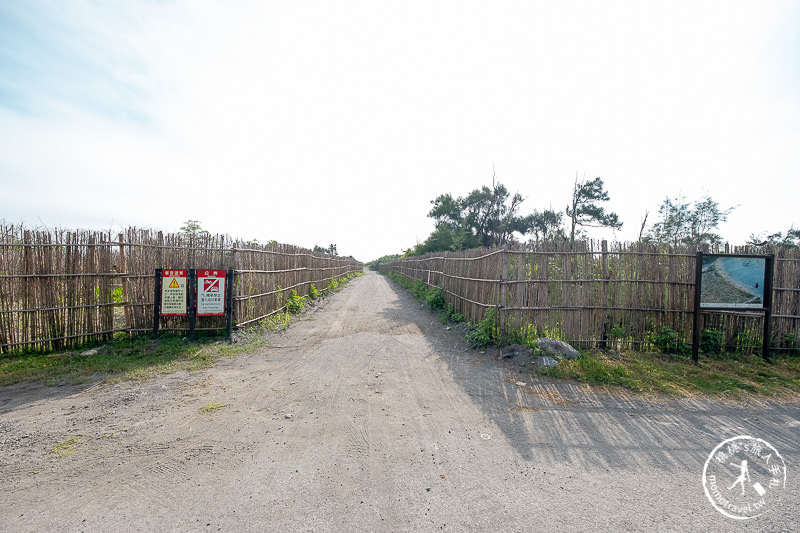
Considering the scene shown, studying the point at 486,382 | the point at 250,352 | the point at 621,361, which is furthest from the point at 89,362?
the point at 621,361

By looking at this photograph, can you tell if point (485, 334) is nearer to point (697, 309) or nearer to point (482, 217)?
point (697, 309)

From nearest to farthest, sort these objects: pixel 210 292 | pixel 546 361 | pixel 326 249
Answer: pixel 546 361 < pixel 210 292 < pixel 326 249

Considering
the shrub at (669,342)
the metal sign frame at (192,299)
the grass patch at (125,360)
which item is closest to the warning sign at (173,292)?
the metal sign frame at (192,299)

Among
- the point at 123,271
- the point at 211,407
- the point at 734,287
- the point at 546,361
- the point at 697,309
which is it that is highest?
the point at 123,271

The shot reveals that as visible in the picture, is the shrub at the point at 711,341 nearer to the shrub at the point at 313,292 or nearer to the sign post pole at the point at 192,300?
the sign post pole at the point at 192,300

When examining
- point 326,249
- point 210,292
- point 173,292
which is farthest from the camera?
point 326,249

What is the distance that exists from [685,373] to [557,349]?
6.07 feet

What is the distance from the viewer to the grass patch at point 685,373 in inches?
196

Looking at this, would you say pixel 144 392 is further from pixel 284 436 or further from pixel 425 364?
pixel 425 364

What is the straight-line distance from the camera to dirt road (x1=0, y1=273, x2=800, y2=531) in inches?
96.2

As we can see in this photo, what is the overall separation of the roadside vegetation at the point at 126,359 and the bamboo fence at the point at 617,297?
17.5 feet

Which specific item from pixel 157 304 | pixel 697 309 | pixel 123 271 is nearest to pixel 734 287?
pixel 697 309

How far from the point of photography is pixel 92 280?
6.64 m

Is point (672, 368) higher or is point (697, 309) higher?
point (697, 309)
